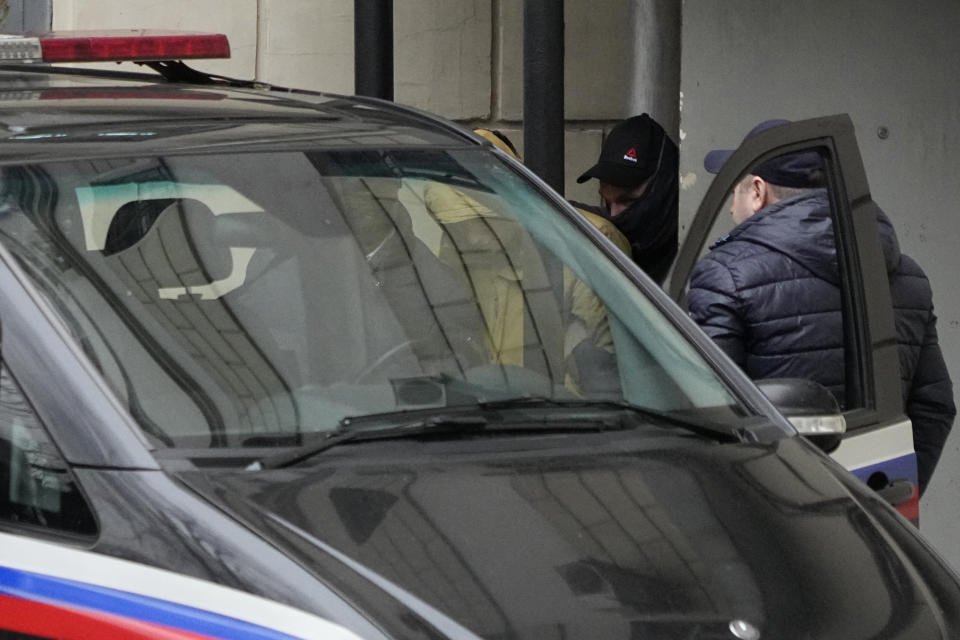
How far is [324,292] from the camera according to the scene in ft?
9.11

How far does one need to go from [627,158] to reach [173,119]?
2.75m

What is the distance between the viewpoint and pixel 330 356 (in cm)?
266

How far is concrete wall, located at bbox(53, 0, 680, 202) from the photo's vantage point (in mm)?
7207

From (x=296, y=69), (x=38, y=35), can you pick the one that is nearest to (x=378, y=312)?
(x=38, y=35)

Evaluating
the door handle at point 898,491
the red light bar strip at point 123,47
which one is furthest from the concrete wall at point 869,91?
the red light bar strip at point 123,47

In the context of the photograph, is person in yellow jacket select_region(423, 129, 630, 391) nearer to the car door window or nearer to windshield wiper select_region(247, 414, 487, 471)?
windshield wiper select_region(247, 414, 487, 471)

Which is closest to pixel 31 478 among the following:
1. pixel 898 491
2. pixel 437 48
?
pixel 898 491

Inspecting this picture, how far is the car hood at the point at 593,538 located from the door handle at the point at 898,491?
0.99m

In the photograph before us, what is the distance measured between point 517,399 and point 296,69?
4785 millimetres

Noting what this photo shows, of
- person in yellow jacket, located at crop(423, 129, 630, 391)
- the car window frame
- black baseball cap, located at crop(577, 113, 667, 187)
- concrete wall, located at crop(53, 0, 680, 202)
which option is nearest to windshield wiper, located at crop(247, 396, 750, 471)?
person in yellow jacket, located at crop(423, 129, 630, 391)

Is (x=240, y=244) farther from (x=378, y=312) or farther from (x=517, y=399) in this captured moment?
(x=517, y=399)

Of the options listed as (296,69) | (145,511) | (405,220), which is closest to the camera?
(145,511)

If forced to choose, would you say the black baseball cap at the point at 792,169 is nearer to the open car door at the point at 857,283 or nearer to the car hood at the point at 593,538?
the open car door at the point at 857,283

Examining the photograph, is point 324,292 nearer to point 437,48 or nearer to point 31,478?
point 31,478
